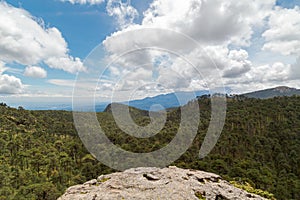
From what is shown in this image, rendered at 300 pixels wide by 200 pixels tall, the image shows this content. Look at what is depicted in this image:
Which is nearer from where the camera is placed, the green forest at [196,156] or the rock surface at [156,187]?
the rock surface at [156,187]

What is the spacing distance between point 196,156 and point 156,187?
4835cm

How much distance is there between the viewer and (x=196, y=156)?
5191 centimetres

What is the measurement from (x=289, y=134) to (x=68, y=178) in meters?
58.1

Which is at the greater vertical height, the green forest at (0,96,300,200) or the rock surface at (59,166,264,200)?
the rock surface at (59,166,264,200)

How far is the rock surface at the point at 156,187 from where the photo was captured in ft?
18.1

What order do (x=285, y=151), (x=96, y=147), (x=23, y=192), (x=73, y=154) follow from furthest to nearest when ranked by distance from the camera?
(x=73, y=154) → (x=285, y=151) → (x=96, y=147) → (x=23, y=192)

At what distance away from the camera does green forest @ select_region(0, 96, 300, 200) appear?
39.5 metres

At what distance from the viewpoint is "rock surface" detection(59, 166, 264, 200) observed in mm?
5520

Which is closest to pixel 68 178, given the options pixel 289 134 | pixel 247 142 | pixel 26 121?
pixel 247 142

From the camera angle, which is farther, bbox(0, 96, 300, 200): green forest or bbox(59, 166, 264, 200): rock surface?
bbox(0, 96, 300, 200): green forest

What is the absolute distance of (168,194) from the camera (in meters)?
5.44

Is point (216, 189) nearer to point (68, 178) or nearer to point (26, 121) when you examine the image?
point (68, 178)

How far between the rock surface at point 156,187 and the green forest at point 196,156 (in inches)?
1210

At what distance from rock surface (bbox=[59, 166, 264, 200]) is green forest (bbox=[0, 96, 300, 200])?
30.7 meters
